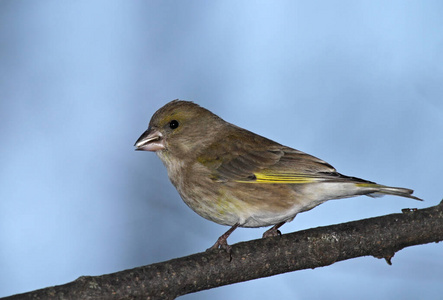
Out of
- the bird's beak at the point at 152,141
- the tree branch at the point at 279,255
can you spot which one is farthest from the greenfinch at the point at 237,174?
the tree branch at the point at 279,255

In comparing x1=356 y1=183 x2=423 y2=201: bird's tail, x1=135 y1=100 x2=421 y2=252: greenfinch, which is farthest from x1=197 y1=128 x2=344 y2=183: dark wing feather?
x1=356 y1=183 x2=423 y2=201: bird's tail

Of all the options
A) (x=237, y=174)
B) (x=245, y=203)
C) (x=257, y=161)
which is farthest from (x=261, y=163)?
(x=245, y=203)

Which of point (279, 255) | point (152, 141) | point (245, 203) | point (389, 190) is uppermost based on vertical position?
point (152, 141)

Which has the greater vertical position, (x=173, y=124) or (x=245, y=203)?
(x=173, y=124)

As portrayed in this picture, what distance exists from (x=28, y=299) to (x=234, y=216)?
5.86 feet

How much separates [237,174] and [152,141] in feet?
2.82

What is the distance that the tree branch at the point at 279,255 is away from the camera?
3320 mm

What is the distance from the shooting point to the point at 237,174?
14.8ft

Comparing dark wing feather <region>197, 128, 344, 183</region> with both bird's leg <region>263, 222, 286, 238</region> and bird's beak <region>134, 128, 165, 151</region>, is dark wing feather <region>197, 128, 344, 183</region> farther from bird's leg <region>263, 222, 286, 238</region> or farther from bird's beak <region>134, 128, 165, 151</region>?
bird's leg <region>263, 222, 286, 238</region>

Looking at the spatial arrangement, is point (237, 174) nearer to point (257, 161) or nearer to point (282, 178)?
point (257, 161)

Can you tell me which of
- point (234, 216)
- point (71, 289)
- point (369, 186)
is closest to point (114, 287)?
point (71, 289)

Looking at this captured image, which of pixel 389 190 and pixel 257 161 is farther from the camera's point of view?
pixel 257 161

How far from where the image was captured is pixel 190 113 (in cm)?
505

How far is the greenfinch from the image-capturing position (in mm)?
4316
